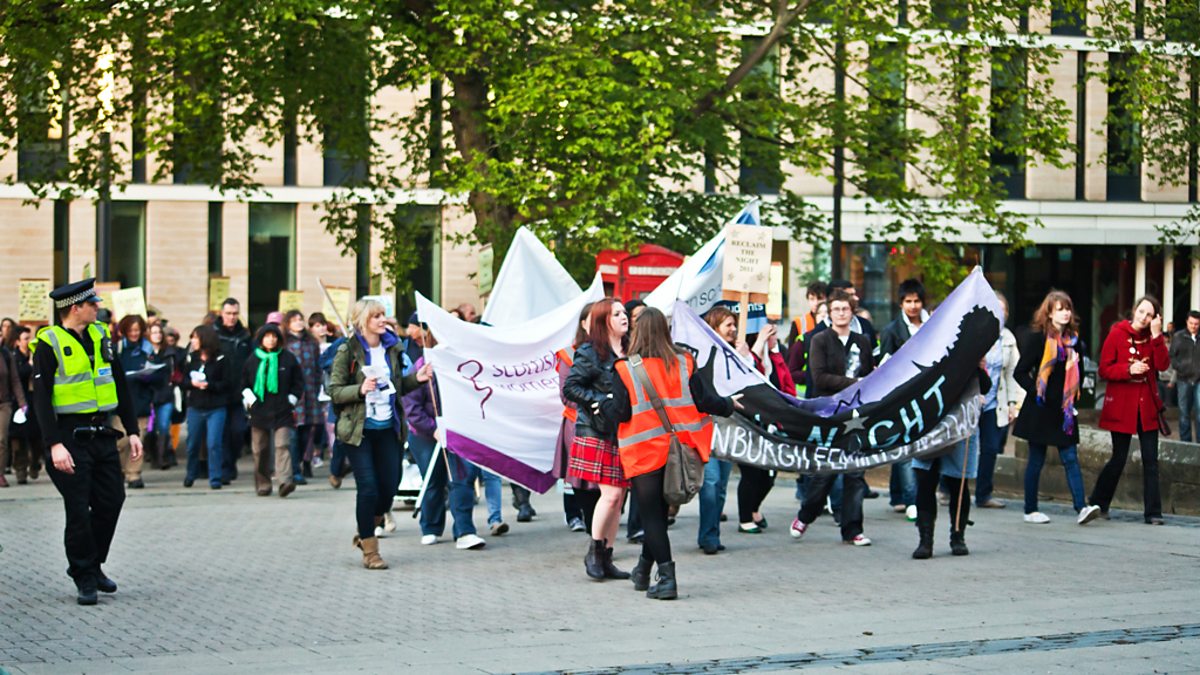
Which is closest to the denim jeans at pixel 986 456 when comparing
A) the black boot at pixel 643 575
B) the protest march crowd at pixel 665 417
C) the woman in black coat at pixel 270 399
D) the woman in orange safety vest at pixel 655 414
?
the protest march crowd at pixel 665 417

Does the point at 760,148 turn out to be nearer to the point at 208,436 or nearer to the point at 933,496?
the point at 208,436

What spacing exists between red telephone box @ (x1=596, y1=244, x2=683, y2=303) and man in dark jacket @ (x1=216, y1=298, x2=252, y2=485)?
5.17m

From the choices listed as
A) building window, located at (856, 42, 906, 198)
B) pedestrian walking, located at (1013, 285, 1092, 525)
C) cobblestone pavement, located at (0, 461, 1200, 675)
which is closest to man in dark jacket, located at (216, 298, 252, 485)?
cobblestone pavement, located at (0, 461, 1200, 675)

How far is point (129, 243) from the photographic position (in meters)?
44.5

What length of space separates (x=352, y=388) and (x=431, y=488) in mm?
2092

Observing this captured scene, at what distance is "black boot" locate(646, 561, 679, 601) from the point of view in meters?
10.5

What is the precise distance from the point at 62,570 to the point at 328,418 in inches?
329

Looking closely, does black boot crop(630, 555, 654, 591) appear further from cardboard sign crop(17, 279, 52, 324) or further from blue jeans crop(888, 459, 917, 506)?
cardboard sign crop(17, 279, 52, 324)

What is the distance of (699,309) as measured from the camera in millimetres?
15750

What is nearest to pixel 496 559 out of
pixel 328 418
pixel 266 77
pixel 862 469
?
pixel 862 469

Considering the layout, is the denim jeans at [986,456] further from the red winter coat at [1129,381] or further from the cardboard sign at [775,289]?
the cardboard sign at [775,289]

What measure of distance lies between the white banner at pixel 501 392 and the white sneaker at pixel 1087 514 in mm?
4200

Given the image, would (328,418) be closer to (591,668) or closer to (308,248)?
(591,668)

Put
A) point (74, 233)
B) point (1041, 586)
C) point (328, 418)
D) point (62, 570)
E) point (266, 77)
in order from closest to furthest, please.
Result: point (1041, 586)
point (62, 570)
point (328, 418)
point (266, 77)
point (74, 233)
